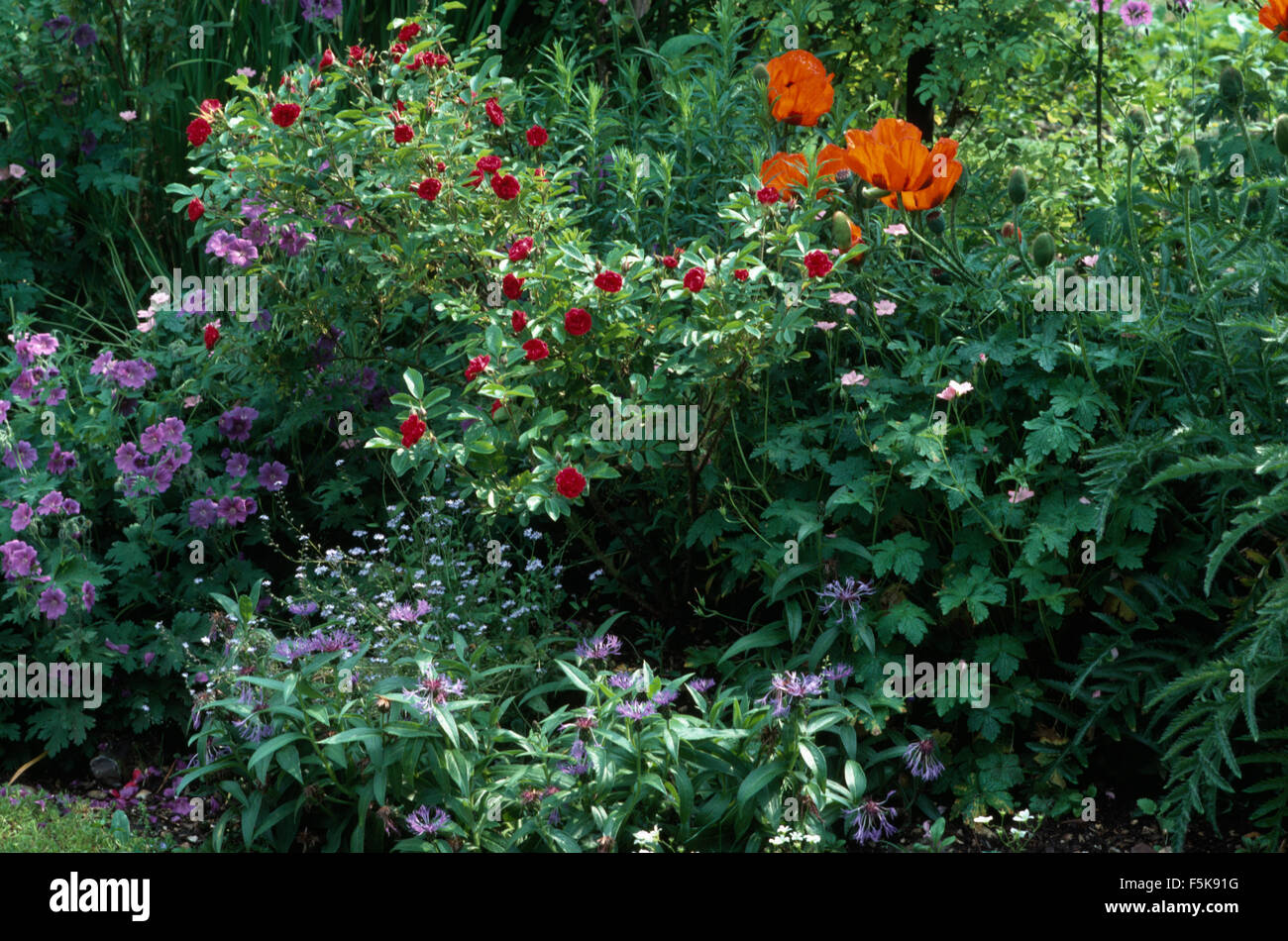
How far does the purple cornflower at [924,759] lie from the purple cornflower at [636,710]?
641 millimetres

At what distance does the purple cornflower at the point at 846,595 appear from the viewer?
3354 millimetres

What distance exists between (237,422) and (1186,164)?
2769 mm

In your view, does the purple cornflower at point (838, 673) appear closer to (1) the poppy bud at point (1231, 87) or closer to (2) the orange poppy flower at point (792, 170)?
(2) the orange poppy flower at point (792, 170)

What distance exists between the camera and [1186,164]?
3.27 metres

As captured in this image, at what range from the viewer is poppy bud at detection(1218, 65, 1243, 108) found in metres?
3.31

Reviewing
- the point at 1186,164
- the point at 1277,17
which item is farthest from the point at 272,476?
the point at 1277,17

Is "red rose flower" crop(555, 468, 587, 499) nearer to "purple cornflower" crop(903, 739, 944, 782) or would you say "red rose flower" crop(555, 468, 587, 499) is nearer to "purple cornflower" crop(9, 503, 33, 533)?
"purple cornflower" crop(903, 739, 944, 782)

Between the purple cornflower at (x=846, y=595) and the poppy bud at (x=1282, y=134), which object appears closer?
the poppy bud at (x=1282, y=134)

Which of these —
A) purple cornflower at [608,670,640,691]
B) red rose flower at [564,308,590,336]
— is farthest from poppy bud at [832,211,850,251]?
purple cornflower at [608,670,640,691]

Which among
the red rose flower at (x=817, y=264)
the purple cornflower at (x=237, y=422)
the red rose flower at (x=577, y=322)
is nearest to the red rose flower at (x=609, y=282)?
the red rose flower at (x=577, y=322)

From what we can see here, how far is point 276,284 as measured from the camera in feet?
13.8

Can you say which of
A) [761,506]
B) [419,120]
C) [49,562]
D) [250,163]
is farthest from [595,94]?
[49,562]

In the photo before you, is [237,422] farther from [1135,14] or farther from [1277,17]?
[1135,14]

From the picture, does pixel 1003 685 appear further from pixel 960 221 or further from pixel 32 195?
pixel 32 195
